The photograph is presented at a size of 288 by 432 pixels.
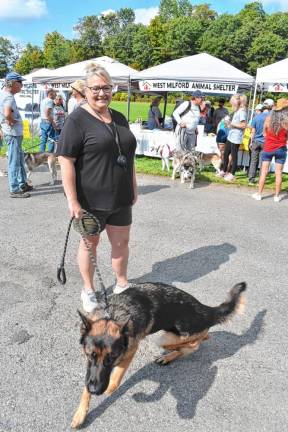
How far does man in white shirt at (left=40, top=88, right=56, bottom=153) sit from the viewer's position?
10711mm

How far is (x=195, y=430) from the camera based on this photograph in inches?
97.9

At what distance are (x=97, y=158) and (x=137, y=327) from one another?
1.37 m

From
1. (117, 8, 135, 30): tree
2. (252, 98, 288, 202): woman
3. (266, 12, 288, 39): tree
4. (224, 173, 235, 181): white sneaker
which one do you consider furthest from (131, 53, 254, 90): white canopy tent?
(117, 8, 135, 30): tree

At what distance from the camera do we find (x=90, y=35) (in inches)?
4124

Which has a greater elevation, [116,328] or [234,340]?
[116,328]

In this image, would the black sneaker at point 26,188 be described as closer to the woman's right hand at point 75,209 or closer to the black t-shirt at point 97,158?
the black t-shirt at point 97,158

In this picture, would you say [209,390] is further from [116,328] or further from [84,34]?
[84,34]

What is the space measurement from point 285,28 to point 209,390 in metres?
78.4

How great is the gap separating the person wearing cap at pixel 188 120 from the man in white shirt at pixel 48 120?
3620 millimetres

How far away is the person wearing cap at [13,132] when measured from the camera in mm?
6871

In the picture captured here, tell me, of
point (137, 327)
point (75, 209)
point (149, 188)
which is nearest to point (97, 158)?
point (75, 209)

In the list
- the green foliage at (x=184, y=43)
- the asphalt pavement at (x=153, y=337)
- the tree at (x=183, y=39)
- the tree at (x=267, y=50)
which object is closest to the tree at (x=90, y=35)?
the green foliage at (x=184, y=43)

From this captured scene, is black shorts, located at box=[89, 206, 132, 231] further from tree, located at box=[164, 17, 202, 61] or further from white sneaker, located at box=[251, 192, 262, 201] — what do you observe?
tree, located at box=[164, 17, 202, 61]

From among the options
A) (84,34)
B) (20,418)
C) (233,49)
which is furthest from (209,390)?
(84,34)
